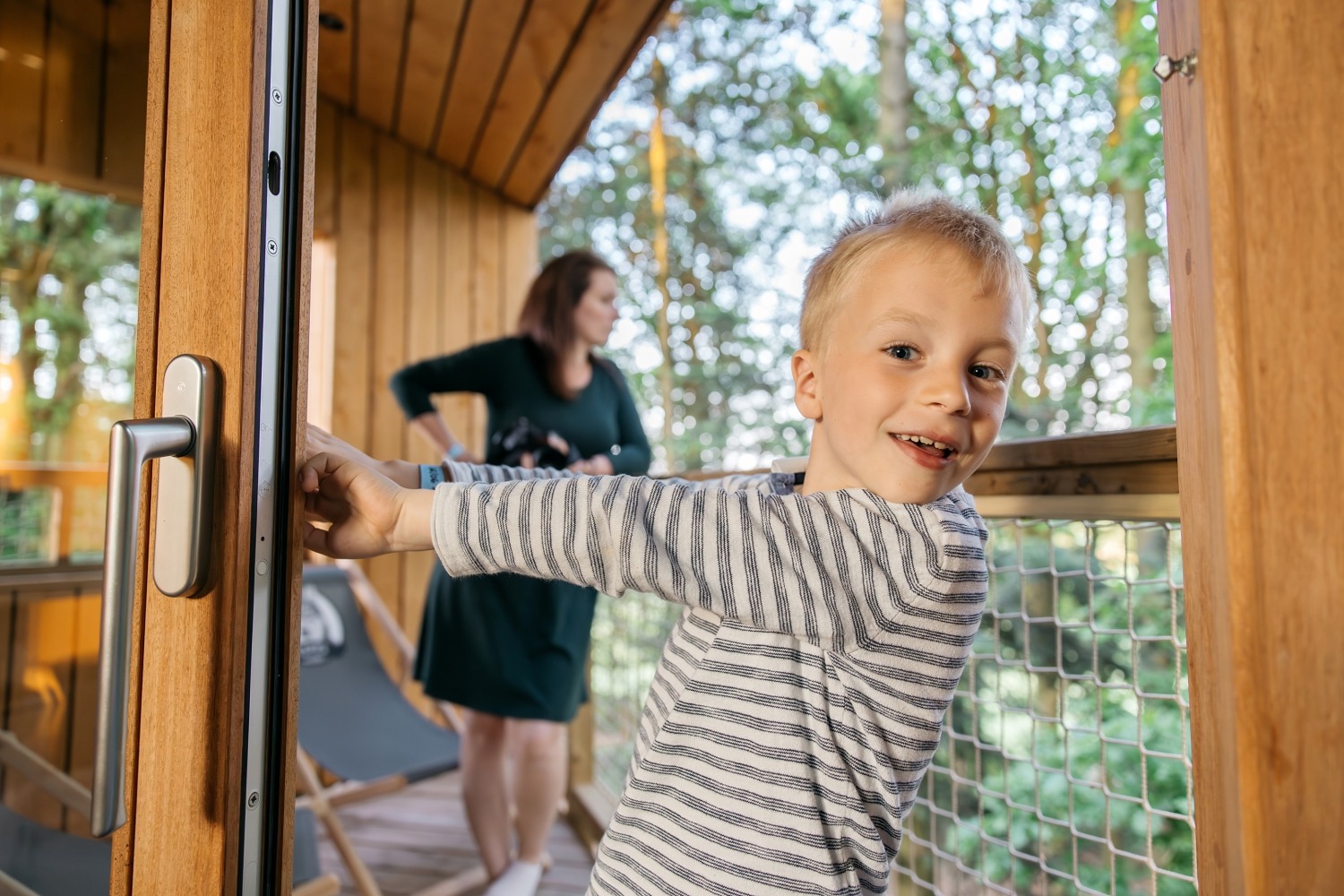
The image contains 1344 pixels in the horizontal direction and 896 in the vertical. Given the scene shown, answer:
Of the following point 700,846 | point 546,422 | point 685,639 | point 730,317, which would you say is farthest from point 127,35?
point 730,317

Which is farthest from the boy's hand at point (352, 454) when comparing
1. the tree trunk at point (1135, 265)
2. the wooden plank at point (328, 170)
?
the tree trunk at point (1135, 265)

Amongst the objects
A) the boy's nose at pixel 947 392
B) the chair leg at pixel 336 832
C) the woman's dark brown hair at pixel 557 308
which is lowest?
the chair leg at pixel 336 832

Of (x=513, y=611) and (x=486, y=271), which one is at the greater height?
Result: (x=486, y=271)

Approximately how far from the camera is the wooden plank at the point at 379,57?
8.65 feet

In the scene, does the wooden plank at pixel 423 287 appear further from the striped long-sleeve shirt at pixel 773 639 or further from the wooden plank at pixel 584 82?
the striped long-sleeve shirt at pixel 773 639

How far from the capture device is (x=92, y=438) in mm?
907

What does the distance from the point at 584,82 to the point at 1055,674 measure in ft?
7.20

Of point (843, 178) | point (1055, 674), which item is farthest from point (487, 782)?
point (843, 178)

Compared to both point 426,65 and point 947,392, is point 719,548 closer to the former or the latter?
point 947,392

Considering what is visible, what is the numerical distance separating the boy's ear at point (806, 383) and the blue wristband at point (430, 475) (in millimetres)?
360

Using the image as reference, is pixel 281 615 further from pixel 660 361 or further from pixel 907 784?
pixel 660 361

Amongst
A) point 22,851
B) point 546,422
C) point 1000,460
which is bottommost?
point 22,851

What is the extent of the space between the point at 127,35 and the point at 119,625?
0.53 m

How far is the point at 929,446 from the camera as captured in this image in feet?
2.41
